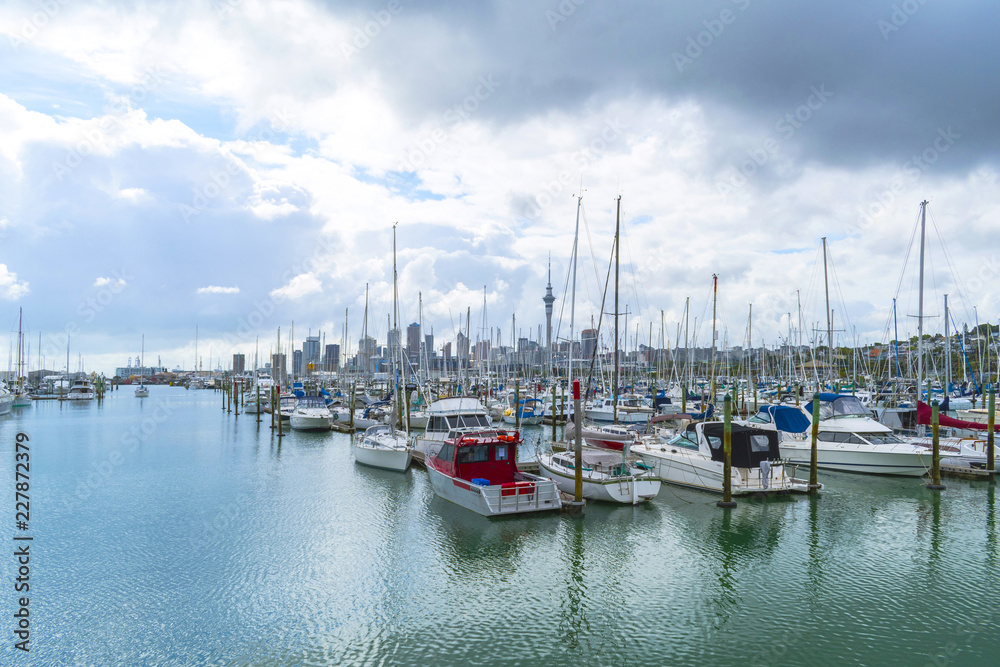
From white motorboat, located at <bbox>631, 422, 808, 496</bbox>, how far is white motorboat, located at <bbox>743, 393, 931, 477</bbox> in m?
3.38

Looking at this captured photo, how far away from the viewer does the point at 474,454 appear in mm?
23109

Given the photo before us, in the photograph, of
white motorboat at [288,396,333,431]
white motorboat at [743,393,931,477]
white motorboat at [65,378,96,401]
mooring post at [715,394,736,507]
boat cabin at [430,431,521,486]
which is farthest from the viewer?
white motorboat at [65,378,96,401]

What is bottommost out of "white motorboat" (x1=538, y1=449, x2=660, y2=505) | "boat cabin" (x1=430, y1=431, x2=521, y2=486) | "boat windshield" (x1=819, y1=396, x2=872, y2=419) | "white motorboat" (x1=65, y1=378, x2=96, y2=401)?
"white motorboat" (x1=65, y1=378, x2=96, y2=401)

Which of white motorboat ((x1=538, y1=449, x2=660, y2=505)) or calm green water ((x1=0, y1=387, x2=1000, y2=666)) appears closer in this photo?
calm green water ((x1=0, y1=387, x2=1000, y2=666))

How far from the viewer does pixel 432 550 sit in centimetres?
1808

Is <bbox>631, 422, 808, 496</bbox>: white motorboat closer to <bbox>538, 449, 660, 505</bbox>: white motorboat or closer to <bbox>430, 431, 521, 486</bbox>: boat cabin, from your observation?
<bbox>538, 449, 660, 505</bbox>: white motorboat

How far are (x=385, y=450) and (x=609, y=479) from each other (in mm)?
13881

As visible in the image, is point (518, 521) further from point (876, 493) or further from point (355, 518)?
point (876, 493)

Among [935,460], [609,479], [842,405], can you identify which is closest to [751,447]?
[609,479]

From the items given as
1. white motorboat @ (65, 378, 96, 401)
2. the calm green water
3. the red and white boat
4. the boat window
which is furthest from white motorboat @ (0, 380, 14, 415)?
the boat window

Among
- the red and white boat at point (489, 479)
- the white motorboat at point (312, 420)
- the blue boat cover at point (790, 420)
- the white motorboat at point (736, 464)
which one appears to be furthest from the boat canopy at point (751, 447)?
the white motorboat at point (312, 420)

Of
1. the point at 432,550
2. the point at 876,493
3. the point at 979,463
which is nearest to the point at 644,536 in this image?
the point at 432,550

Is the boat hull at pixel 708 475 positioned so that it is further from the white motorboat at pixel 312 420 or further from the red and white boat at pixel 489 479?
the white motorboat at pixel 312 420

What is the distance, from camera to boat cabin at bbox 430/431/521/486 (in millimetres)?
22828
